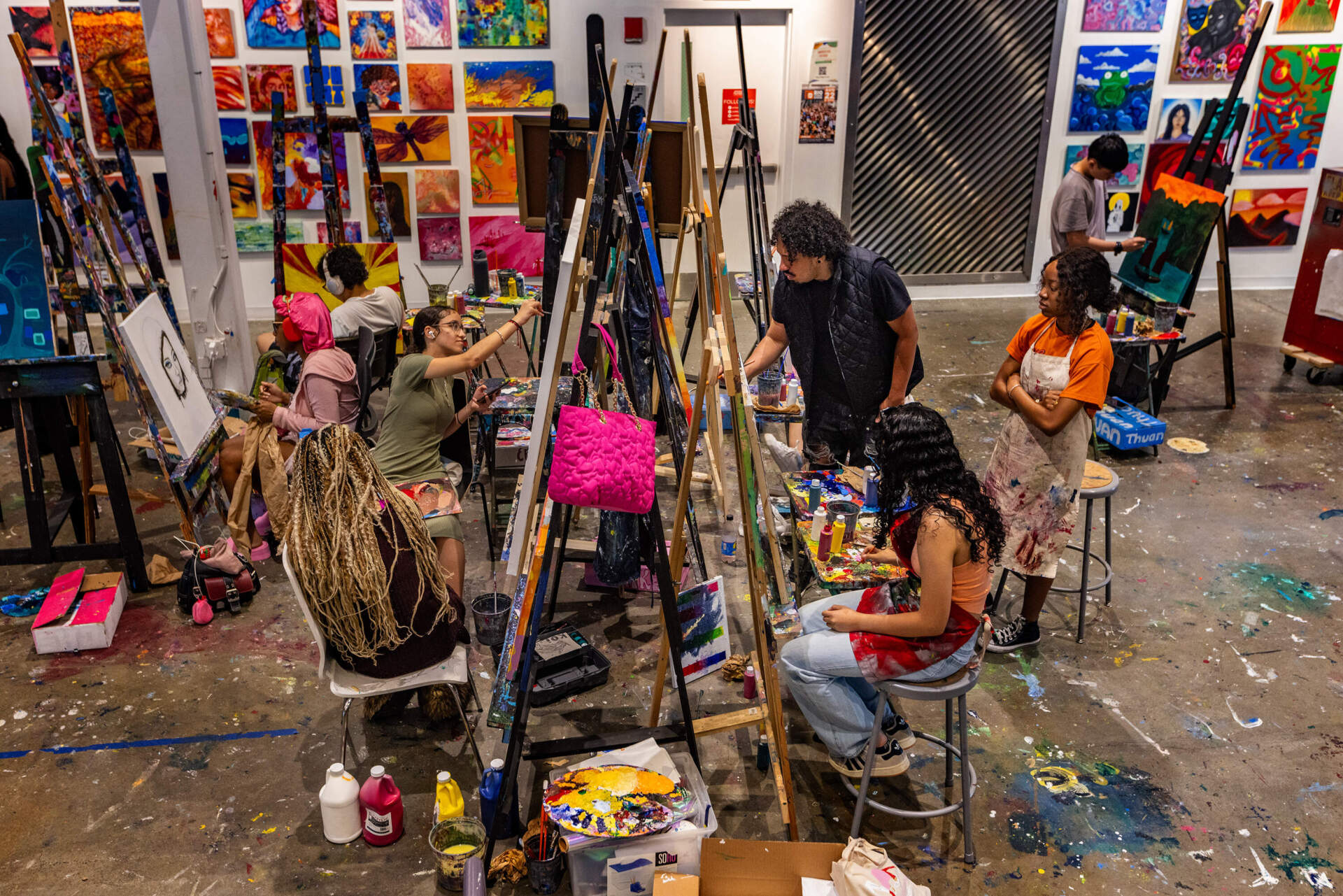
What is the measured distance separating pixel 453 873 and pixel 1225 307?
5910 millimetres

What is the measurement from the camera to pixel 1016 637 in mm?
4180

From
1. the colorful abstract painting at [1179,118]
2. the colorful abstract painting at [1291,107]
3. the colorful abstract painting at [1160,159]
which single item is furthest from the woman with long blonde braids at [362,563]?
the colorful abstract painting at [1291,107]

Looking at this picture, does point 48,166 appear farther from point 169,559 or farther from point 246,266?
point 246,266

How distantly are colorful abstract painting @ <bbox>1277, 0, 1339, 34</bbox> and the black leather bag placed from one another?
352 inches

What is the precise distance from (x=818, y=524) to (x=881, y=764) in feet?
2.74

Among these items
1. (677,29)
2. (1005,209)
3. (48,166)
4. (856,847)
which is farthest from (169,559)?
(1005,209)

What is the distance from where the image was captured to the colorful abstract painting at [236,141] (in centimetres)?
777

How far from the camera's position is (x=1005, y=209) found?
875 centimetres

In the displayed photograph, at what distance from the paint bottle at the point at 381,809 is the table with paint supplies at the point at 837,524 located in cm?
153

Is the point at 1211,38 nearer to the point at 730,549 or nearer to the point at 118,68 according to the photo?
the point at 730,549

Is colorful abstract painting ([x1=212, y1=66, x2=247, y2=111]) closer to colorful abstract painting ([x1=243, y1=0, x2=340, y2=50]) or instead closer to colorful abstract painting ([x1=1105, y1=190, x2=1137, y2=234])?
colorful abstract painting ([x1=243, y1=0, x2=340, y2=50])

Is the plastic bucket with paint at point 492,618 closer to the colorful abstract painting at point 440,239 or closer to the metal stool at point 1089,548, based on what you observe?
the metal stool at point 1089,548

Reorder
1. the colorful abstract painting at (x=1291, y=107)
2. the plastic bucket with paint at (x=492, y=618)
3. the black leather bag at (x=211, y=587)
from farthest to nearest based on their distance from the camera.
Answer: the colorful abstract painting at (x=1291, y=107), the black leather bag at (x=211, y=587), the plastic bucket with paint at (x=492, y=618)

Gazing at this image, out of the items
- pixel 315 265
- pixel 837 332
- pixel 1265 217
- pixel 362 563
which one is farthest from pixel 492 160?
pixel 1265 217
